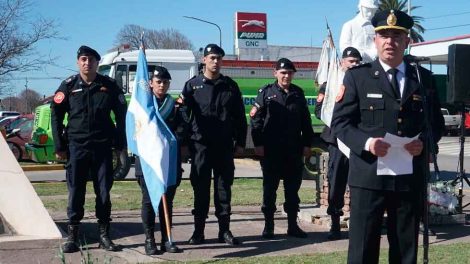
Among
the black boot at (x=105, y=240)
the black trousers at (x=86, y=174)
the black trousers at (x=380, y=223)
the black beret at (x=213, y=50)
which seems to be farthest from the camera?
the black beret at (x=213, y=50)

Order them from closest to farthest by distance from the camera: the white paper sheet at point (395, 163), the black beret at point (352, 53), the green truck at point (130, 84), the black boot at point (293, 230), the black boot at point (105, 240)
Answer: the white paper sheet at point (395, 163) → the black boot at point (105, 240) → the black beret at point (352, 53) → the black boot at point (293, 230) → the green truck at point (130, 84)

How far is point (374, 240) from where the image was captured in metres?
4.05

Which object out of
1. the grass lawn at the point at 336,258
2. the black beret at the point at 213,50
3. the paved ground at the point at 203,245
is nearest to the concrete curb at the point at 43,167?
the paved ground at the point at 203,245

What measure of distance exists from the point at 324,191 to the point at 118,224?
289 cm

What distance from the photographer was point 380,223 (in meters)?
4.05

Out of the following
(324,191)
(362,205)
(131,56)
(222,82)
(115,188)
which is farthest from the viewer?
(131,56)

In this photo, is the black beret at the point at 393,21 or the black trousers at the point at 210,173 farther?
the black trousers at the point at 210,173

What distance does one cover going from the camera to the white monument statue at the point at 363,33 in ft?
26.3

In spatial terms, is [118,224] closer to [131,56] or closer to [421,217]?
[421,217]

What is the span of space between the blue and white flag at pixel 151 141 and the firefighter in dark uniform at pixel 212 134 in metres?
0.41

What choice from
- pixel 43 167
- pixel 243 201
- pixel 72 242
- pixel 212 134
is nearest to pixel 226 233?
pixel 212 134

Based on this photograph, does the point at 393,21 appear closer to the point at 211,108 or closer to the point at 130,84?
the point at 211,108

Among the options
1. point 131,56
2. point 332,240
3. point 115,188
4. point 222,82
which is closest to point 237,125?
point 222,82

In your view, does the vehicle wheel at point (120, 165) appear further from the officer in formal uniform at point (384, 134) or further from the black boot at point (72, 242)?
the officer in formal uniform at point (384, 134)
